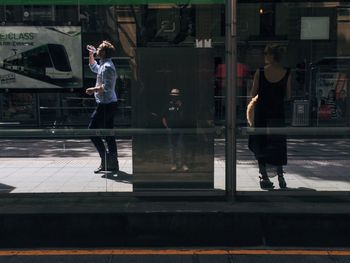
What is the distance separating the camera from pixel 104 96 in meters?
5.68

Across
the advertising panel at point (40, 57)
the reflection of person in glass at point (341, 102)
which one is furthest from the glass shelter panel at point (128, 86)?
the reflection of person in glass at point (341, 102)

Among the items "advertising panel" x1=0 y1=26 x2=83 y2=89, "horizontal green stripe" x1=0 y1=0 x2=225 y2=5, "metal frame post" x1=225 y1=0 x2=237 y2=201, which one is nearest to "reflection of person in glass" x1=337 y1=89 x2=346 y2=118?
"metal frame post" x1=225 y1=0 x2=237 y2=201

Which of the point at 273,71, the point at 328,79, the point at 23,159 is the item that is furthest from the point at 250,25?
the point at 23,159

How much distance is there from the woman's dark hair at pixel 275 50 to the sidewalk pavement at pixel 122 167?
92 centimetres

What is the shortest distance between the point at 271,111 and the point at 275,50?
65 centimetres

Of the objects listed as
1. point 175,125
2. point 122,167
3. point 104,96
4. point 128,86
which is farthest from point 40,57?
point 175,125

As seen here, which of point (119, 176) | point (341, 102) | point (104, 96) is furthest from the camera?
point (119, 176)

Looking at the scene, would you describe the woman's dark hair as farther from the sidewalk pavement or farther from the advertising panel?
the advertising panel

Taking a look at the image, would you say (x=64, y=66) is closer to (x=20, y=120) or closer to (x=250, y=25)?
(x=20, y=120)

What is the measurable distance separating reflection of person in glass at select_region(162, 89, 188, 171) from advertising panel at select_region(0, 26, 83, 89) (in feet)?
3.28

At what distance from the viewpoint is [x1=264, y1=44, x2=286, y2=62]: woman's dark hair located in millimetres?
5445

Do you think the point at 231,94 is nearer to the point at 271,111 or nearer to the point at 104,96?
the point at 271,111

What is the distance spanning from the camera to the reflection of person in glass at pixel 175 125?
546 centimetres

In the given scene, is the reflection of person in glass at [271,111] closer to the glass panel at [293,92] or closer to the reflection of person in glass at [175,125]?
the glass panel at [293,92]
